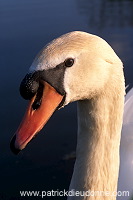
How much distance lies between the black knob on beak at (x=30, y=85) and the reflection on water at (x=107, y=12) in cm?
465

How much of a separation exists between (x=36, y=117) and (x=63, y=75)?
0.75 feet

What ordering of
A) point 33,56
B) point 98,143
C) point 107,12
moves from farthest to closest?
point 107,12, point 33,56, point 98,143

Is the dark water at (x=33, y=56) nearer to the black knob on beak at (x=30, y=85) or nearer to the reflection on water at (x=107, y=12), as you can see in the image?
the reflection on water at (x=107, y=12)

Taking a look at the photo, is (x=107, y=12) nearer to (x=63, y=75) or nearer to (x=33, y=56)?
(x=33, y=56)

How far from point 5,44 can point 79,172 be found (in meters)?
3.86

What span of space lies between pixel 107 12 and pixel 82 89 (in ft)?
17.9

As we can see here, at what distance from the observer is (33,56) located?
5145mm

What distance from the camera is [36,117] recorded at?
1.73m

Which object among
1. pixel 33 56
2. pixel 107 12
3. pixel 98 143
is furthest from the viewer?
pixel 107 12

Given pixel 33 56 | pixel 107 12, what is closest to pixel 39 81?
pixel 33 56

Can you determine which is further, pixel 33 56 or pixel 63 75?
pixel 33 56

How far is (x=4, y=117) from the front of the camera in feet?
13.9

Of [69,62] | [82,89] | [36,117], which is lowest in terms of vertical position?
[36,117]

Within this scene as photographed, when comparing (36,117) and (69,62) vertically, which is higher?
(69,62)
